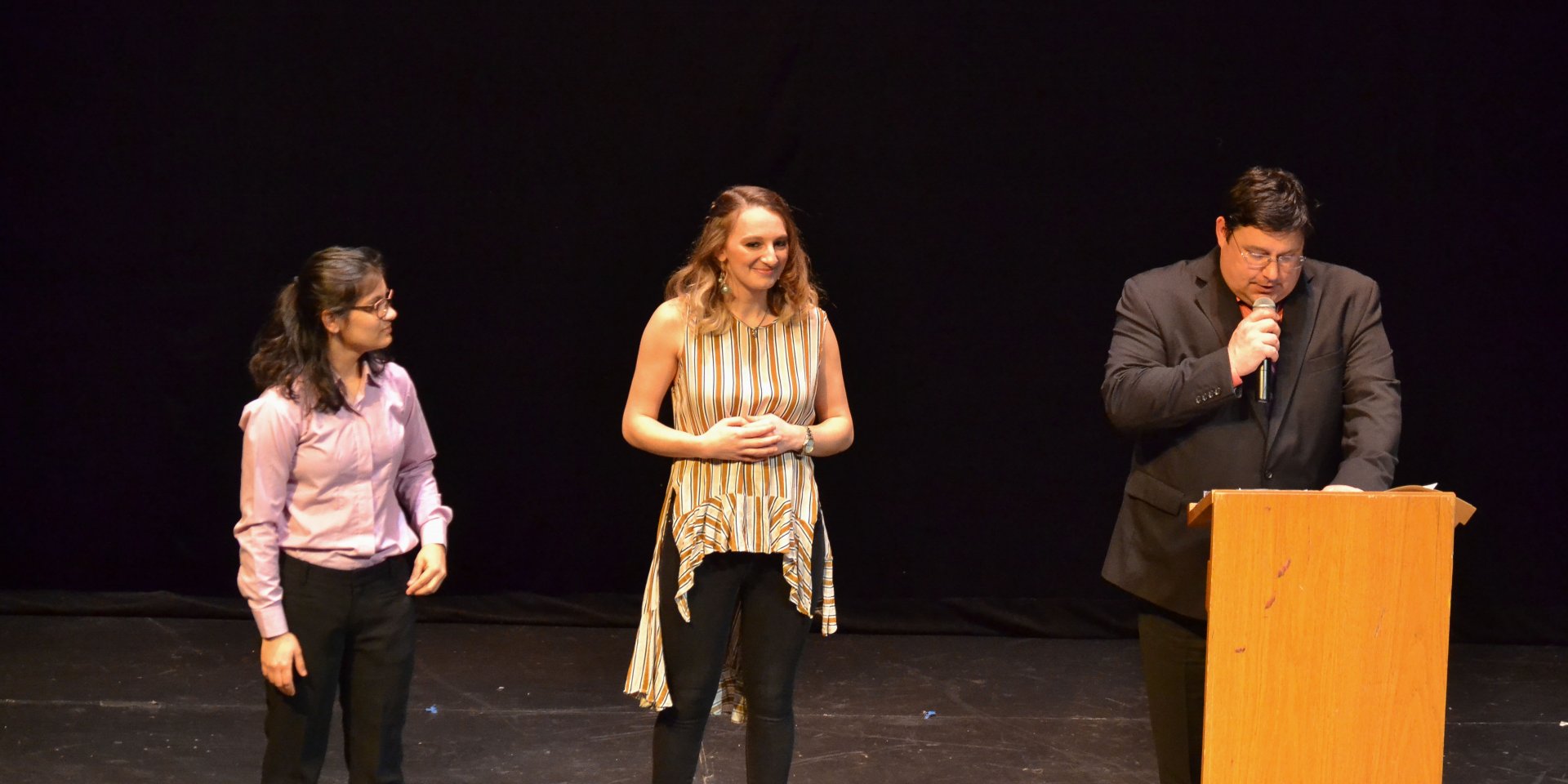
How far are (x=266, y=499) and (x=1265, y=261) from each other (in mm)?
1661

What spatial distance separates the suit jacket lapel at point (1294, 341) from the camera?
2449 mm

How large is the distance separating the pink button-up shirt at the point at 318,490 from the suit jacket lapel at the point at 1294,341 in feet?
4.70

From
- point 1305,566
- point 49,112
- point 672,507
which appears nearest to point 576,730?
point 672,507

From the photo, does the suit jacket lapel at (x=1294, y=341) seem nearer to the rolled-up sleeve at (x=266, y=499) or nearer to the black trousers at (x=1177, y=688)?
the black trousers at (x=1177, y=688)

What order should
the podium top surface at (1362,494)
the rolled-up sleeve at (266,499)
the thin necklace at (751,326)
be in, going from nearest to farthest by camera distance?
the podium top surface at (1362,494) < the rolled-up sleeve at (266,499) < the thin necklace at (751,326)

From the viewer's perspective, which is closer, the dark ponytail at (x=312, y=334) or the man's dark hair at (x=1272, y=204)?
the man's dark hair at (x=1272, y=204)

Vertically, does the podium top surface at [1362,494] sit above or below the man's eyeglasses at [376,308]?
below

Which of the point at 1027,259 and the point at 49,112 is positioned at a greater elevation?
the point at 49,112

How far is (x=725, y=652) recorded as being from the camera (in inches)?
111

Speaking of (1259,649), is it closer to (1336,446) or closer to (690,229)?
(1336,446)

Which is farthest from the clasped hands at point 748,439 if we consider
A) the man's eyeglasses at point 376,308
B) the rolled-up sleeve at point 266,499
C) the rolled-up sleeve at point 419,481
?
the rolled-up sleeve at point 266,499

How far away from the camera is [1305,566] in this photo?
208 cm

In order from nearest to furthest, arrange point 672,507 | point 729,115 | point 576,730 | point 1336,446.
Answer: point 1336,446
point 672,507
point 576,730
point 729,115

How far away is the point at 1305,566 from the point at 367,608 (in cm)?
153
